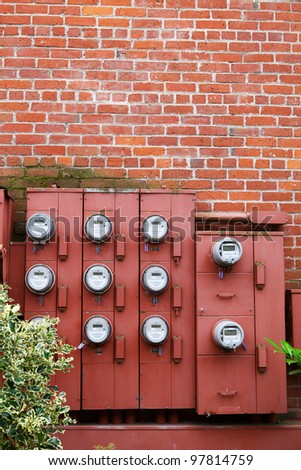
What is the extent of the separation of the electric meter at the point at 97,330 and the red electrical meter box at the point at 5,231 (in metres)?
0.66

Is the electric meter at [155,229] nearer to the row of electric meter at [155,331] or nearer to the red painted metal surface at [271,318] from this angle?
the row of electric meter at [155,331]

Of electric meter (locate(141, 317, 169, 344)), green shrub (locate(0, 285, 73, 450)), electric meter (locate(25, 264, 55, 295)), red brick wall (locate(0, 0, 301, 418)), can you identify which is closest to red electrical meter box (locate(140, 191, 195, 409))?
electric meter (locate(141, 317, 169, 344))

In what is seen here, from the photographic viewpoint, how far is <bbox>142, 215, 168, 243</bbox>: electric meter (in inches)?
156

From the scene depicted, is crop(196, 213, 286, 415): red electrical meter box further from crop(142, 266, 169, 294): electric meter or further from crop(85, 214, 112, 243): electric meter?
crop(85, 214, 112, 243): electric meter

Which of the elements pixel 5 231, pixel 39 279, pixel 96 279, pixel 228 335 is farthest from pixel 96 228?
pixel 228 335

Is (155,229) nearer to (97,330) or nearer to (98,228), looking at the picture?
(98,228)

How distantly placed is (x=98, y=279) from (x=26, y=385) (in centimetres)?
99

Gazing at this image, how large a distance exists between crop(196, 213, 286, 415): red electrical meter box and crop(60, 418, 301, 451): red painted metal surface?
197mm

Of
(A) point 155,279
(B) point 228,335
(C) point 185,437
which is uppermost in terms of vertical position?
(A) point 155,279

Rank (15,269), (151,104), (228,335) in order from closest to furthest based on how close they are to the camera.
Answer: (228,335)
(15,269)
(151,104)

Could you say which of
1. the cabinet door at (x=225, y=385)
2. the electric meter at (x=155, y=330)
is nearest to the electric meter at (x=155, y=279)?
the electric meter at (x=155, y=330)

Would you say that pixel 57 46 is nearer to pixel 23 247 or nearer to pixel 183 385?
pixel 23 247

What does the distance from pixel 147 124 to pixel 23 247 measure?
1.38m

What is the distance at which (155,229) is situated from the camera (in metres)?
3.97
